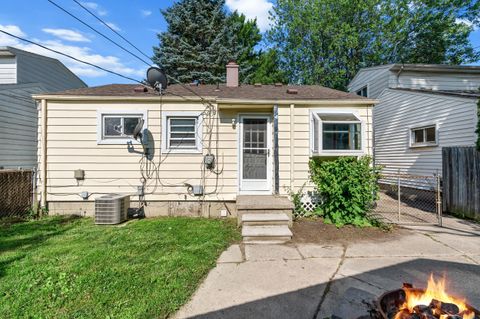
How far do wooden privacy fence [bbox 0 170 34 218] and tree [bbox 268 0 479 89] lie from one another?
1992 centimetres

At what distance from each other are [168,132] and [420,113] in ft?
27.8

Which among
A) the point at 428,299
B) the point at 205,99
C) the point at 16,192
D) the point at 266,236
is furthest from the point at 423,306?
the point at 16,192

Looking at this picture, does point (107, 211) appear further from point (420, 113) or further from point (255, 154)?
point (420, 113)

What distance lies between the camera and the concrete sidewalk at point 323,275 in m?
2.47

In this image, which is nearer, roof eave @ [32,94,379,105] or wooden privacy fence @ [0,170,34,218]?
wooden privacy fence @ [0,170,34,218]

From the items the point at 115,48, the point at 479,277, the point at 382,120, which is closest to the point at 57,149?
the point at 115,48

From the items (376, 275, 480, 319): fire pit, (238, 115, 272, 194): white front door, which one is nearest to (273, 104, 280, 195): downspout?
(238, 115, 272, 194): white front door

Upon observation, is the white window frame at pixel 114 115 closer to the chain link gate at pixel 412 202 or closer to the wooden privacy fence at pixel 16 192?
the wooden privacy fence at pixel 16 192

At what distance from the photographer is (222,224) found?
5543mm

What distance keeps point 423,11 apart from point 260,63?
1213 cm

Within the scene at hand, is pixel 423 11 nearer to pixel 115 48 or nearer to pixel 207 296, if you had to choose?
pixel 115 48

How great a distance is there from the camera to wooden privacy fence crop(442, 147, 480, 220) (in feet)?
19.6

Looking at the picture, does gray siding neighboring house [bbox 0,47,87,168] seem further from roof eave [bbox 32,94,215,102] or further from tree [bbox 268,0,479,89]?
tree [bbox 268,0,479,89]

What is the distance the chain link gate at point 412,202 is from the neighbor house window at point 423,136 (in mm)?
1251
